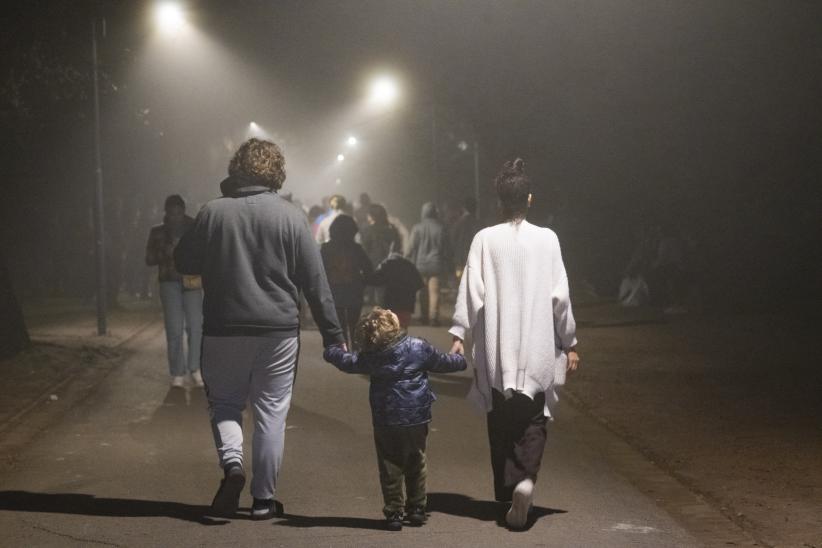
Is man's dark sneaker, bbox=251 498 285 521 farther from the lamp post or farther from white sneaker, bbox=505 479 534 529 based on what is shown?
the lamp post

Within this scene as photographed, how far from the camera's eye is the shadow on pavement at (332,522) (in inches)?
263

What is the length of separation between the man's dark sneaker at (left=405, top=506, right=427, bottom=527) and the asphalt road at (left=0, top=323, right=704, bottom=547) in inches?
1.8

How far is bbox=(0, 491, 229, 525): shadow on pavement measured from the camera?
6.98m

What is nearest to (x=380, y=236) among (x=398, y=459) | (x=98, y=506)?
(x=98, y=506)

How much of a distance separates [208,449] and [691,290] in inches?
684

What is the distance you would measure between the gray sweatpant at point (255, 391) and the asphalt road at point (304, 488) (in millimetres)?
312

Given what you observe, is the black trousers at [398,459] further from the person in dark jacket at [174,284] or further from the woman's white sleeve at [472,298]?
the person in dark jacket at [174,284]

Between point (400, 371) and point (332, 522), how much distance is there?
2.81 feet

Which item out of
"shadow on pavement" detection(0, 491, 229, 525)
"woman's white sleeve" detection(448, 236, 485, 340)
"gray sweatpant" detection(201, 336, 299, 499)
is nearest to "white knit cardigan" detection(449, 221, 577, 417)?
"woman's white sleeve" detection(448, 236, 485, 340)

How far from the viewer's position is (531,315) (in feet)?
21.9

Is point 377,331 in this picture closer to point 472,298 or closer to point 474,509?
point 472,298

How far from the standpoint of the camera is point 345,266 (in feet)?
47.1

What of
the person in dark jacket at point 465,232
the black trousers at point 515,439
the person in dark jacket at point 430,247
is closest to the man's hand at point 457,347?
the black trousers at point 515,439

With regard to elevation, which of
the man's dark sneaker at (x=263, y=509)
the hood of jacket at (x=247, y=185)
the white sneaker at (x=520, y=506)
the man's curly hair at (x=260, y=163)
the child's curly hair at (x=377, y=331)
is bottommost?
the man's dark sneaker at (x=263, y=509)
